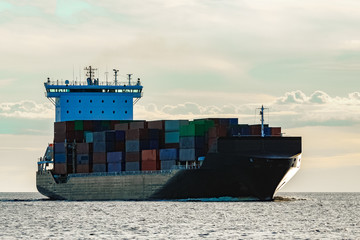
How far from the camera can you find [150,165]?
75.2 metres

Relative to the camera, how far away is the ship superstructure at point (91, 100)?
96.1 meters

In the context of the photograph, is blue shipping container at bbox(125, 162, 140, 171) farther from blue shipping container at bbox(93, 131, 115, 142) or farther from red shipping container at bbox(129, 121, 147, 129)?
red shipping container at bbox(129, 121, 147, 129)

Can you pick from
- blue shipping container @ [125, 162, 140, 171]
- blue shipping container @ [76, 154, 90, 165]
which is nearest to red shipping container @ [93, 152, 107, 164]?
blue shipping container @ [76, 154, 90, 165]

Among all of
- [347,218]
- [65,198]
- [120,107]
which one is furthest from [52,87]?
[347,218]

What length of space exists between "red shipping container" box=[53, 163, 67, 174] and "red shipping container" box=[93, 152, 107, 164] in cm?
636

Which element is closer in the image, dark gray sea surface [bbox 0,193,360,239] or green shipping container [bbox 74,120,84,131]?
dark gray sea surface [bbox 0,193,360,239]

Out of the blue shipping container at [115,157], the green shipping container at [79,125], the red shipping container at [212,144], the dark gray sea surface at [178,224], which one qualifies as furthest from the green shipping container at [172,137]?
the green shipping container at [79,125]

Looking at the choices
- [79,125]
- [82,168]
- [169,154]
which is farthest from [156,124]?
[79,125]

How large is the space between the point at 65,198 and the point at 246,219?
37.9 m

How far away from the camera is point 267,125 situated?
75.1 m

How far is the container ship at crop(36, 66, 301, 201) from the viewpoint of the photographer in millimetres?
67562

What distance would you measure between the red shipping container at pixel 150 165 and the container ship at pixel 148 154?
8cm

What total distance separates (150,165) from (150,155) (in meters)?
0.86

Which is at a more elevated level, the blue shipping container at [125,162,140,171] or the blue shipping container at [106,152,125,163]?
the blue shipping container at [106,152,125,163]
